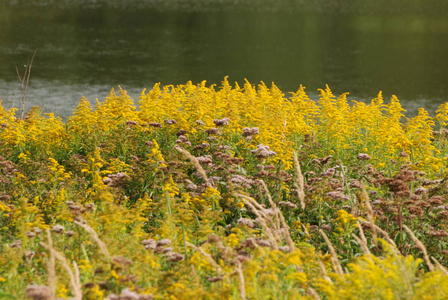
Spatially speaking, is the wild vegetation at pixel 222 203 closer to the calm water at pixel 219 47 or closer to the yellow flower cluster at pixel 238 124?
the yellow flower cluster at pixel 238 124

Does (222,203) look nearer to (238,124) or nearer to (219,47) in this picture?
(238,124)

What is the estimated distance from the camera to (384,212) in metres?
5.77

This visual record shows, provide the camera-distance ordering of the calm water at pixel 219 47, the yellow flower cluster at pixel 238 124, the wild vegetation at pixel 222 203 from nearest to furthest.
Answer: the wild vegetation at pixel 222 203 < the yellow flower cluster at pixel 238 124 < the calm water at pixel 219 47

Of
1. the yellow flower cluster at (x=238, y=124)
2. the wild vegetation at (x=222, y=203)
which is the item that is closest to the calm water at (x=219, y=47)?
the yellow flower cluster at (x=238, y=124)

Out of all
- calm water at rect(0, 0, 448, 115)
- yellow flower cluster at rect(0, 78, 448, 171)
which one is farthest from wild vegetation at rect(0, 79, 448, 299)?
calm water at rect(0, 0, 448, 115)

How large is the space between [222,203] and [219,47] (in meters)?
24.7

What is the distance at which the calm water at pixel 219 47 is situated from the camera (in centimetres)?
2278

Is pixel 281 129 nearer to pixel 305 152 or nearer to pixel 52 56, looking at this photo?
pixel 305 152

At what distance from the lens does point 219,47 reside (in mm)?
30266

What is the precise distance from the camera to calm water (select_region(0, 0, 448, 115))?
74.7 feet

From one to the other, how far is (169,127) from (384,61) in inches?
894

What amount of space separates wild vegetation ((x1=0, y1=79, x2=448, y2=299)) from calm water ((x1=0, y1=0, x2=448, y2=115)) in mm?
6461

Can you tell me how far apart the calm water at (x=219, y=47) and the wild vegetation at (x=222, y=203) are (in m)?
6.46

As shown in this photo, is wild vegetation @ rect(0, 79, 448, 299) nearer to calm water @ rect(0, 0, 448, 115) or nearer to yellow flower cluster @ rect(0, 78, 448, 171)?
yellow flower cluster @ rect(0, 78, 448, 171)
